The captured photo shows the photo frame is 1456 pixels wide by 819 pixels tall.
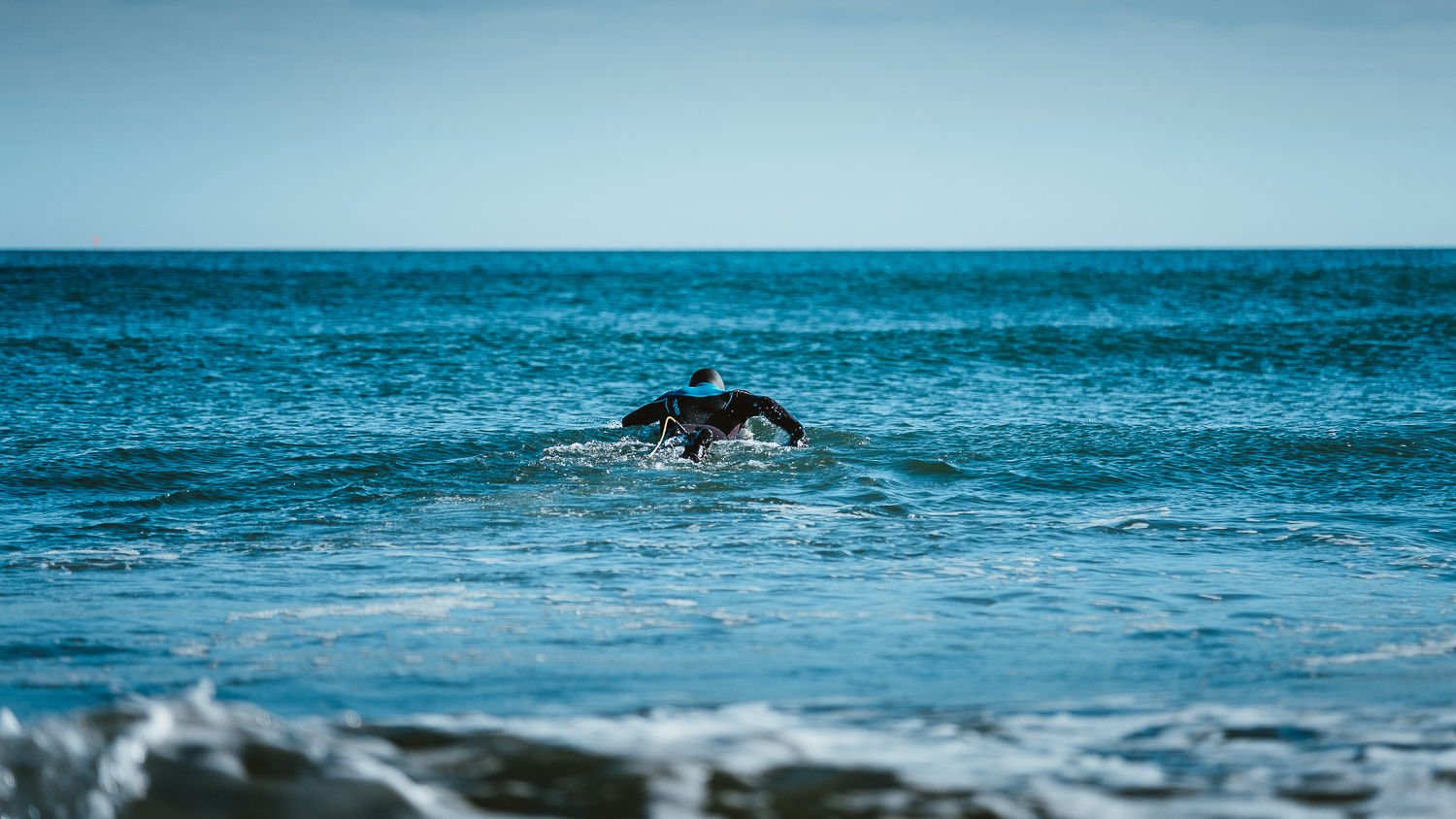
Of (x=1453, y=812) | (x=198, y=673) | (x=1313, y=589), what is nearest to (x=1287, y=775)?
(x=1453, y=812)

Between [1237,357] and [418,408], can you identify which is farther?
[1237,357]

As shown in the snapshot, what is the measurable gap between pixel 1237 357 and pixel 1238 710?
1970 centimetres

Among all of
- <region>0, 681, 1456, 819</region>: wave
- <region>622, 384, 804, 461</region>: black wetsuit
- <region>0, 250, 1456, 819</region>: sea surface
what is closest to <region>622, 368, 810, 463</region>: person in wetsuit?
<region>622, 384, 804, 461</region>: black wetsuit

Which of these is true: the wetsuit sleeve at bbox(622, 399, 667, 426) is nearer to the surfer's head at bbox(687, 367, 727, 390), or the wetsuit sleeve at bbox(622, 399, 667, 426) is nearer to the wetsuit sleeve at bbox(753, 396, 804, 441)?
the surfer's head at bbox(687, 367, 727, 390)

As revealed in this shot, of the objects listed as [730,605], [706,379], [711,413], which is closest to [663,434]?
[711,413]

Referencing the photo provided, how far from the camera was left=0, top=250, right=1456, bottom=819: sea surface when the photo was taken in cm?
371

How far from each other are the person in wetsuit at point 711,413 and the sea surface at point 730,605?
0.78 ft

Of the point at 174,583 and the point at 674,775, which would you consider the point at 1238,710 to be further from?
the point at 174,583

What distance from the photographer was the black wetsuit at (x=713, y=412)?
Answer: 1133 cm

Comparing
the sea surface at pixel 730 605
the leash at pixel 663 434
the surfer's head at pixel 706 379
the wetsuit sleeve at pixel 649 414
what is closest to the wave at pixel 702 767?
the sea surface at pixel 730 605

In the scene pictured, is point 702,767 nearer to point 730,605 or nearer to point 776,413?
point 730,605

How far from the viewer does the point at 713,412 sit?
11469 millimetres

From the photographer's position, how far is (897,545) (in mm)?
7734

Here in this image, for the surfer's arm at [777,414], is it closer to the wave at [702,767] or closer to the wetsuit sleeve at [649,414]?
the wetsuit sleeve at [649,414]
